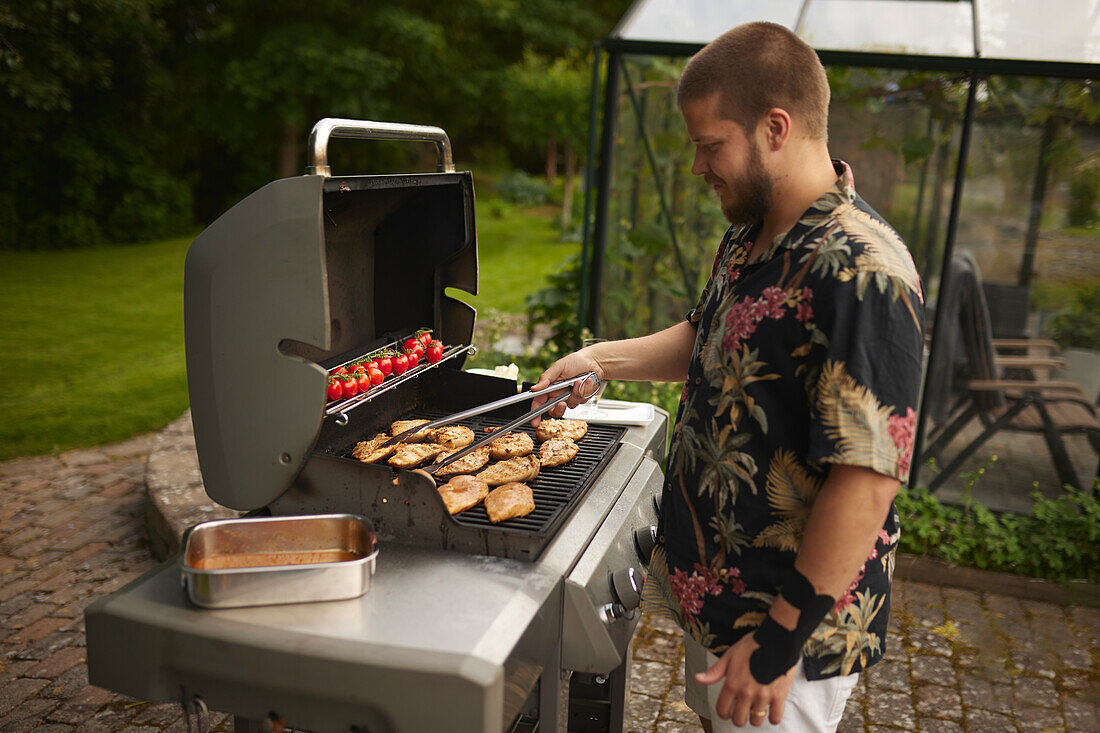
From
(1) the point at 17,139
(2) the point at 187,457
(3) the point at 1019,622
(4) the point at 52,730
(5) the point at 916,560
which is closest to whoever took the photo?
(4) the point at 52,730

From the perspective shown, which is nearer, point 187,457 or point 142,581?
point 142,581

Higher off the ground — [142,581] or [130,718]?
[142,581]

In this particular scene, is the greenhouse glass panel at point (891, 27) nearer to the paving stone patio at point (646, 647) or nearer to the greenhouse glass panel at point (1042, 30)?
the greenhouse glass panel at point (1042, 30)

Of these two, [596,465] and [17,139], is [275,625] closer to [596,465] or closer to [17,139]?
[596,465]

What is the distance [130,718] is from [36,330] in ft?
24.8

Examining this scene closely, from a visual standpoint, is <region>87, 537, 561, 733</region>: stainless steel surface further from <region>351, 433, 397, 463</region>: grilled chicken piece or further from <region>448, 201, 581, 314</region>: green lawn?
<region>448, 201, 581, 314</region>: green lawn

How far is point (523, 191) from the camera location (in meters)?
22.4

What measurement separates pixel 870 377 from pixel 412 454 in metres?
1.19

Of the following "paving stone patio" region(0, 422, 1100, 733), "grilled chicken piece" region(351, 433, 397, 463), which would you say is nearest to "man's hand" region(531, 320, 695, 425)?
"grilled chicken piece" region(351, 433, 397, 463)

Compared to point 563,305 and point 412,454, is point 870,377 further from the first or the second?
point 563,305

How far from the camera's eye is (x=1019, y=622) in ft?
13.5

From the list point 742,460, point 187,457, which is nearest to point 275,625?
point 742,460

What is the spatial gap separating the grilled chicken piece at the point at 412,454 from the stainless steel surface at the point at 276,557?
0.26m

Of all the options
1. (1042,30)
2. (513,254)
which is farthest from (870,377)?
(513,254)
